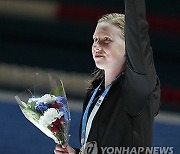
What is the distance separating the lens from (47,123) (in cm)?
206

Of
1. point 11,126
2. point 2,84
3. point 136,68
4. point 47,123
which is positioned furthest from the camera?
point 2,84

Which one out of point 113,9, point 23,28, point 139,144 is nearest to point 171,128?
point 113,9

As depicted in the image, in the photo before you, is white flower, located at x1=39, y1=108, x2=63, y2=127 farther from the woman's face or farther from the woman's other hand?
the woman's face

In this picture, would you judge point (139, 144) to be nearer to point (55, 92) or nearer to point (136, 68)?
point (136, 68)

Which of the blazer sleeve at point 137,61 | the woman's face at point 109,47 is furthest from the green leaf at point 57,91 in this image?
the blazer sleeve at point 137,61

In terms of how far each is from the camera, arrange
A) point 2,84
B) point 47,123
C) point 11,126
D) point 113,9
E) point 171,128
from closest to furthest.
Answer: point 47,123, point 11,126, point 171,128, point 2,84, point 113,9

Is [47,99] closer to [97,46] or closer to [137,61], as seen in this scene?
[97,46]

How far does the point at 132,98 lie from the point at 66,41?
5900 mm

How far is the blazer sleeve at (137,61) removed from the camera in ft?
5.59

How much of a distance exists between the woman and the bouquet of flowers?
0.29 ft

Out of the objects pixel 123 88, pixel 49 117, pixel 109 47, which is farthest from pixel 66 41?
pixel 123 88

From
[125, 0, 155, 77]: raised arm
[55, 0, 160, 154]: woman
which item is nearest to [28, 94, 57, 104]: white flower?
[55, 0, 160, 154]: woman

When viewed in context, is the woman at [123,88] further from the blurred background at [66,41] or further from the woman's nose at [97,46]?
the blurred background at [66,41]

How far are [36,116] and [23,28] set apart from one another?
5736 millimetres
